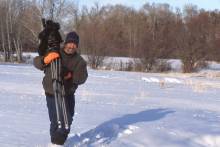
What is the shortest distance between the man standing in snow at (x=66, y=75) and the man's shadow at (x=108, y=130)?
30 centimetres

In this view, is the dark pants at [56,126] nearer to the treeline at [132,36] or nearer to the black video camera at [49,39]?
the black video camera at [49,39]

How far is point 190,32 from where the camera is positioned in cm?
5166

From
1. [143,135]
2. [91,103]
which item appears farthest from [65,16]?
[143,135]

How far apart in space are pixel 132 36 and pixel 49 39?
6440 centimetres

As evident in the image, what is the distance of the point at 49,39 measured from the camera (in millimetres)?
6883

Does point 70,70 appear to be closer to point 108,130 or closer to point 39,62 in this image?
point 39,62

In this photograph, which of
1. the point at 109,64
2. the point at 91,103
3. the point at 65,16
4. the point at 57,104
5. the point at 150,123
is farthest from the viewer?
the point at 65,16

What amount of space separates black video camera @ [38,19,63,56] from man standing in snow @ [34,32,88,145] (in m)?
0.09

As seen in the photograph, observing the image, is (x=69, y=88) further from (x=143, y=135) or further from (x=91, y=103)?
(x=91, y=103)

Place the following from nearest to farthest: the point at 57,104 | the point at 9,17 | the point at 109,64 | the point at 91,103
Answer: the point at 57,104
the point at 91,103
the point at 109,64
the point at 9,17

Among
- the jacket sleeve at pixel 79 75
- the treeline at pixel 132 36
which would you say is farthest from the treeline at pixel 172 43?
the jacket sleeve at pixel 79 75

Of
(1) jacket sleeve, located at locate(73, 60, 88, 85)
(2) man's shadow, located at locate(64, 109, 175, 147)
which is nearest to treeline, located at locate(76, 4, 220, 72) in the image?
(2) man's shadow, located at locate(64, 109, 175, 147)

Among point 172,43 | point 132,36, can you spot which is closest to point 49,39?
point 172,43

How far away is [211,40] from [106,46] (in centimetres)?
1142
